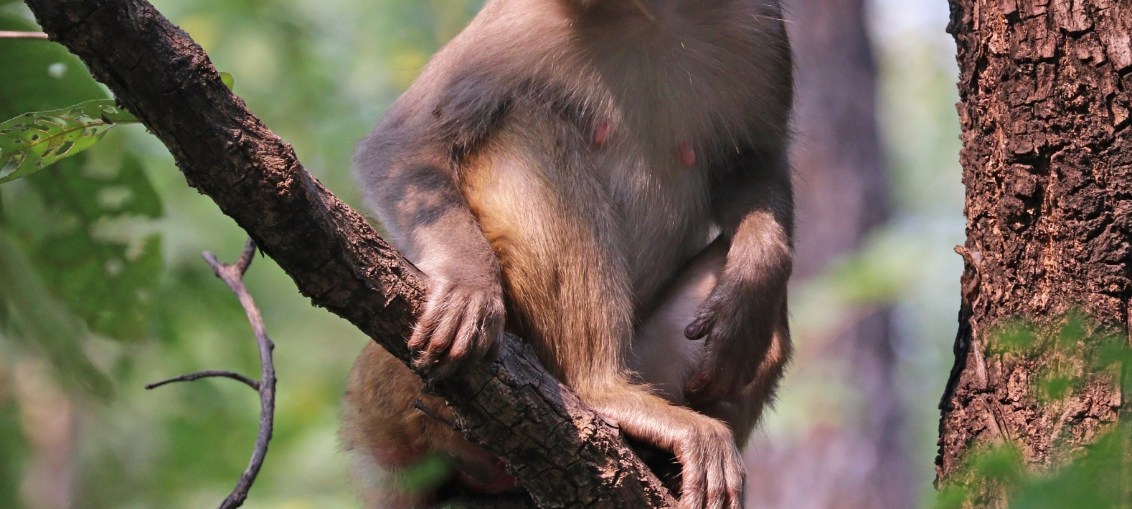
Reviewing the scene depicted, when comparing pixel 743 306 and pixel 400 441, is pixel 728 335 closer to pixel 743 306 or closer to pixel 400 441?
pixel 743 306

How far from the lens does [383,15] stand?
11.8 meters

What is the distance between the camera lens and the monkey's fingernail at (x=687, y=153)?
398cm

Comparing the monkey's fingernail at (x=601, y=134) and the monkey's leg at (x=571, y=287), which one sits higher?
the monkey's fingernail at (x=601, y=134)

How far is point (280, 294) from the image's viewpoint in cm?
1230

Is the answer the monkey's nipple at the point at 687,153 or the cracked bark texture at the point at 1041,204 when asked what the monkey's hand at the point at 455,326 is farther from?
the cracked bark texture at the point at 1041,204

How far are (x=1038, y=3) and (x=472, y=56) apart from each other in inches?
75.2

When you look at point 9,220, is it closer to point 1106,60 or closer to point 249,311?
point 249,311

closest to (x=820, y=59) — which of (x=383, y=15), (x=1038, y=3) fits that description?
(x=383, y=15)

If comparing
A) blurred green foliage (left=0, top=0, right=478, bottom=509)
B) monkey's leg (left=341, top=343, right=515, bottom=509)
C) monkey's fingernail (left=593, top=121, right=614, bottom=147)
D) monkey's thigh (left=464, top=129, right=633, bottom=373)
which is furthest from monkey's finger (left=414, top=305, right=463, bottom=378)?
blurred green foliage (left=0, top=0, right=478, bottom=509)

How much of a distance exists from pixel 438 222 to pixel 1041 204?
1766mm

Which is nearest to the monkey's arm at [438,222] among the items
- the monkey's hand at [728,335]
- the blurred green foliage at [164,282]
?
the blurred green foliage at [164,282]

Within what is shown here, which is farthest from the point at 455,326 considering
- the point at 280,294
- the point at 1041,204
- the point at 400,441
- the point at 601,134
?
the point at 280,294

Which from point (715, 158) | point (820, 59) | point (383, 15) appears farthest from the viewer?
point (383, 15)

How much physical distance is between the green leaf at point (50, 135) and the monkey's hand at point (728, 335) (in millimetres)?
1955
